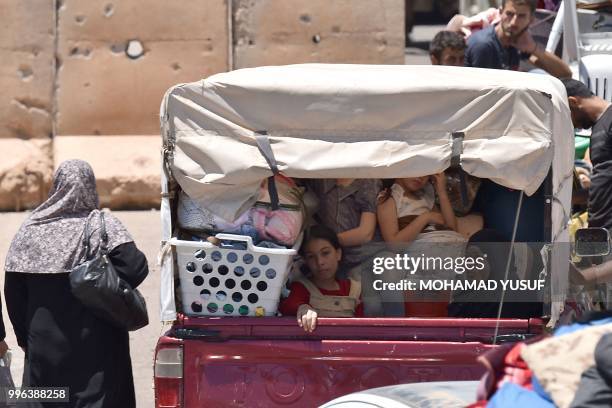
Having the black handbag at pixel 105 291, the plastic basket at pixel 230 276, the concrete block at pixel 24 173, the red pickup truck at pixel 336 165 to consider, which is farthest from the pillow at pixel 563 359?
the concrete block at pixel 24 173

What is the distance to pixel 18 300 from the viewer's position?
5789mm

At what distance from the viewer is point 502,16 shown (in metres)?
8.74

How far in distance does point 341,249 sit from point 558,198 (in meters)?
1.02

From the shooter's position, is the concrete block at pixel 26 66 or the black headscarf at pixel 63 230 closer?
the black headscarf at pixel 63 230

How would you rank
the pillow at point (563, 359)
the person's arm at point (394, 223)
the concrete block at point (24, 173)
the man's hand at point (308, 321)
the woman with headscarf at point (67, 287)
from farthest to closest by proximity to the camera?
the concrete block at point (24, 173)
the person's arm at point (394, 223)
the woman with headscarf at point (67, 287)
the man's hand at point (308, 321)
the pillow at point (563, 359)

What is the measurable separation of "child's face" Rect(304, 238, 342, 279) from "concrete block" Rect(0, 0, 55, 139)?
231 inches

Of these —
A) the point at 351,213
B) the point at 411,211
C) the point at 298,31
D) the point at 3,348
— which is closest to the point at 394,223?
the point at 411,211

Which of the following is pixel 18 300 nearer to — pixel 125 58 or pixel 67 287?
pixel 67 287

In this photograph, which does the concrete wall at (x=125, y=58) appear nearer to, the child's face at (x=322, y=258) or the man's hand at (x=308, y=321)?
A: the child's face at (x=322, y=258)

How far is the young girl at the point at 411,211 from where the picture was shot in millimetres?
5746

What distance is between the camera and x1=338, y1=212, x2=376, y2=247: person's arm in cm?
568

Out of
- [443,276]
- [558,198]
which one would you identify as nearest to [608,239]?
[558,198]

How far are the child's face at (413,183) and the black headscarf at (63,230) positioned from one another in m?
1.30

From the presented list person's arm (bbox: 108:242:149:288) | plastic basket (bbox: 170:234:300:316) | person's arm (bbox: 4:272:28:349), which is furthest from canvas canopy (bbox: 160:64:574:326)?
person's arm (bbox: 4:272:28:349)
